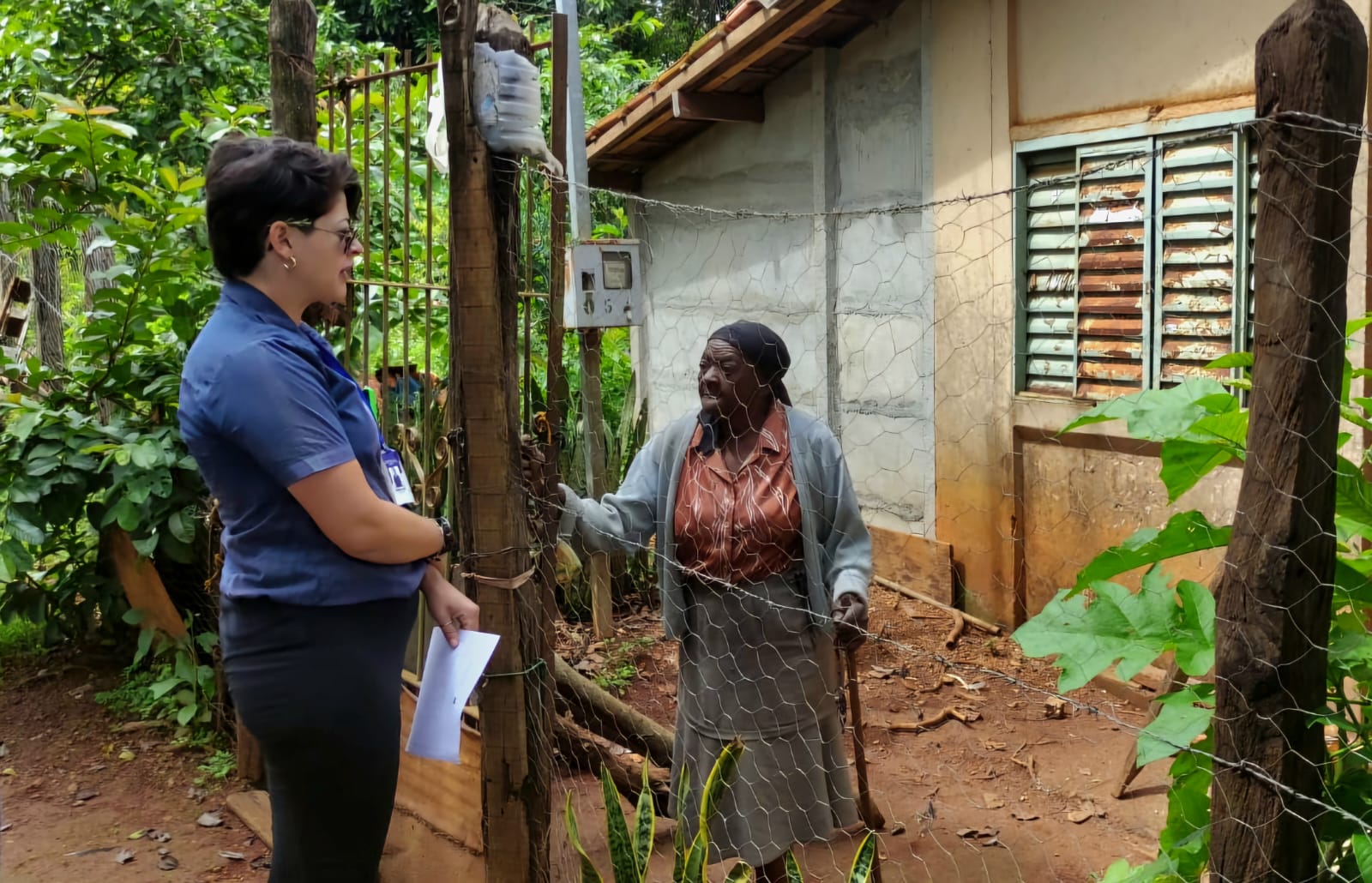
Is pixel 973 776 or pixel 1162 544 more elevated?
pixel 1162 544

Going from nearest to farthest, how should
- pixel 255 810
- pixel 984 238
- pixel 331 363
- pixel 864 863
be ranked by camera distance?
1. pixel 331 363
2. pixel 864 863
3. pixel 255 810
4. pixel 984 238

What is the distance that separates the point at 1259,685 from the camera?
1605mm

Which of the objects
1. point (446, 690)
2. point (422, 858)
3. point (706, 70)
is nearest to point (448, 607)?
point (446, 690)

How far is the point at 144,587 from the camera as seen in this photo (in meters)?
5.07

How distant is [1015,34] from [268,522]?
15.5 feet

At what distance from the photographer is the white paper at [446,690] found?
2469mm

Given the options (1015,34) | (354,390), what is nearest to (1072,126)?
(1015,34)

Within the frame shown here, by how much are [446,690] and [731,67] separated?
498cm

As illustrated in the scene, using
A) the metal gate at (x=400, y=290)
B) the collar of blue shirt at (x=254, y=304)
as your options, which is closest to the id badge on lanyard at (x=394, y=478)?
the collar of blue shirt at (x=254, y=304)

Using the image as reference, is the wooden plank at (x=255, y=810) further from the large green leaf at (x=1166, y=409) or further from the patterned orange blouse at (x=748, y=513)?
the large green leaf at (x=1166, y=409)

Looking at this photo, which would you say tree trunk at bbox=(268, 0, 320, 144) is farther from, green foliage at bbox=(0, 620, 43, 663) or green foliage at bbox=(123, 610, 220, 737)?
green foliage at bbox=(0, 620, 43, 663)

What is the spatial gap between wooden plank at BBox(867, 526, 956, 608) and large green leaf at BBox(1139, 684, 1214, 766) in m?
4.21

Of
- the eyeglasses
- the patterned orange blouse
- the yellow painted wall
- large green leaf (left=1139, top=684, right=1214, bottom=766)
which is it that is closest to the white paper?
the patterned orange blouse

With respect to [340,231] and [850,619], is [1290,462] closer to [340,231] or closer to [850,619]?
[850,619]
